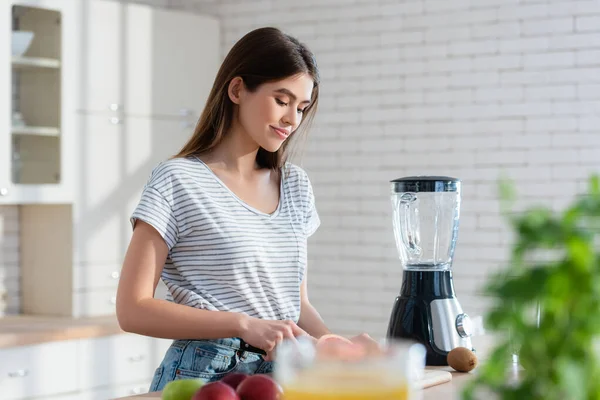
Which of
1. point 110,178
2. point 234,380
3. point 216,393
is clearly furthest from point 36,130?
point 216,393

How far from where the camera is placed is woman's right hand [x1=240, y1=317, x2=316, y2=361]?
1.80 meters

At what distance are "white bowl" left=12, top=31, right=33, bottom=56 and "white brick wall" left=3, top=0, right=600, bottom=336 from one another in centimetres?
135

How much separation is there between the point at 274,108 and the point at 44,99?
2550 millimetres

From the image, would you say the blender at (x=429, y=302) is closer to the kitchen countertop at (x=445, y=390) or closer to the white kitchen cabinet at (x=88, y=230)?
the kitchen countertop at (x=445, y=390)

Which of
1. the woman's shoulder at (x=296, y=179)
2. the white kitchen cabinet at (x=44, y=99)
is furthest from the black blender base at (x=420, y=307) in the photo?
the white kitchen cabinet at (x=44, y=99)

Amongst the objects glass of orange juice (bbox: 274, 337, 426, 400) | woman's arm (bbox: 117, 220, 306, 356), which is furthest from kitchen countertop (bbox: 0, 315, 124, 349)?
glass of orange juice (bbox: 274, 337, 426, 400)

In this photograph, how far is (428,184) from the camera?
2352 millimetres

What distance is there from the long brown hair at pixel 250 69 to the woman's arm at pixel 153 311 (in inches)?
11.4

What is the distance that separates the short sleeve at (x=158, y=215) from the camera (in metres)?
2.03

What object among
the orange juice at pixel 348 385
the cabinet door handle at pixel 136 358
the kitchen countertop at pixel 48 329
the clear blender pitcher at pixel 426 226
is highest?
the clear blender pitcher at pixel 426 226

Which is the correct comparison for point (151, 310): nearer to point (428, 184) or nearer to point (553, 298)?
point (428, 184)

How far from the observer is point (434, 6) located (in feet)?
15.3

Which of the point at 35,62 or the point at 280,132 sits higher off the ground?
the point at 35,62

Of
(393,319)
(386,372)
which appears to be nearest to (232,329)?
(393,319)
